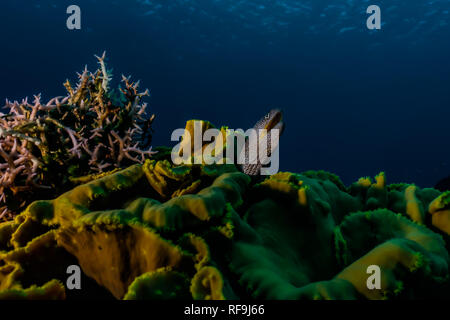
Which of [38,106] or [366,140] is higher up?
[366,140]

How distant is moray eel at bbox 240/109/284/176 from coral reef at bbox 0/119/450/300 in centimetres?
37

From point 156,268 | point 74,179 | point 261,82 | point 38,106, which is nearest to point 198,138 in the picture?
point 74,179

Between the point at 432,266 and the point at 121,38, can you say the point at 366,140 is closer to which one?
the point at 121,38

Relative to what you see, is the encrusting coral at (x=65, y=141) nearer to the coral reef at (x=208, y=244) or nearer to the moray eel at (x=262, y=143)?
→ the coral reef at (x=208, y=244)

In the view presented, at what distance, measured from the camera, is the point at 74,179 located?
106 inches

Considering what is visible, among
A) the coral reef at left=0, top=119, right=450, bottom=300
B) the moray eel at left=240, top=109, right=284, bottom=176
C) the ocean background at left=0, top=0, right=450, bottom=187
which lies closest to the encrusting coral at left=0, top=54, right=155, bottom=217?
the coral reef at left=0, top=119, right=450, bottom=300

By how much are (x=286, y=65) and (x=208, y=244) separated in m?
70.1

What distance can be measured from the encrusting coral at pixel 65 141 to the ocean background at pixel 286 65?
29827mm

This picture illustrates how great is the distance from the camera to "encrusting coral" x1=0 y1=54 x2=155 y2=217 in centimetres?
260

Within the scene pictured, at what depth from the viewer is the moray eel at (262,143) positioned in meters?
2.72

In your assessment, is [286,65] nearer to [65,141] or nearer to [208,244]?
[65,141]

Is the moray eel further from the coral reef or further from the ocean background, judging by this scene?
the ocean background
